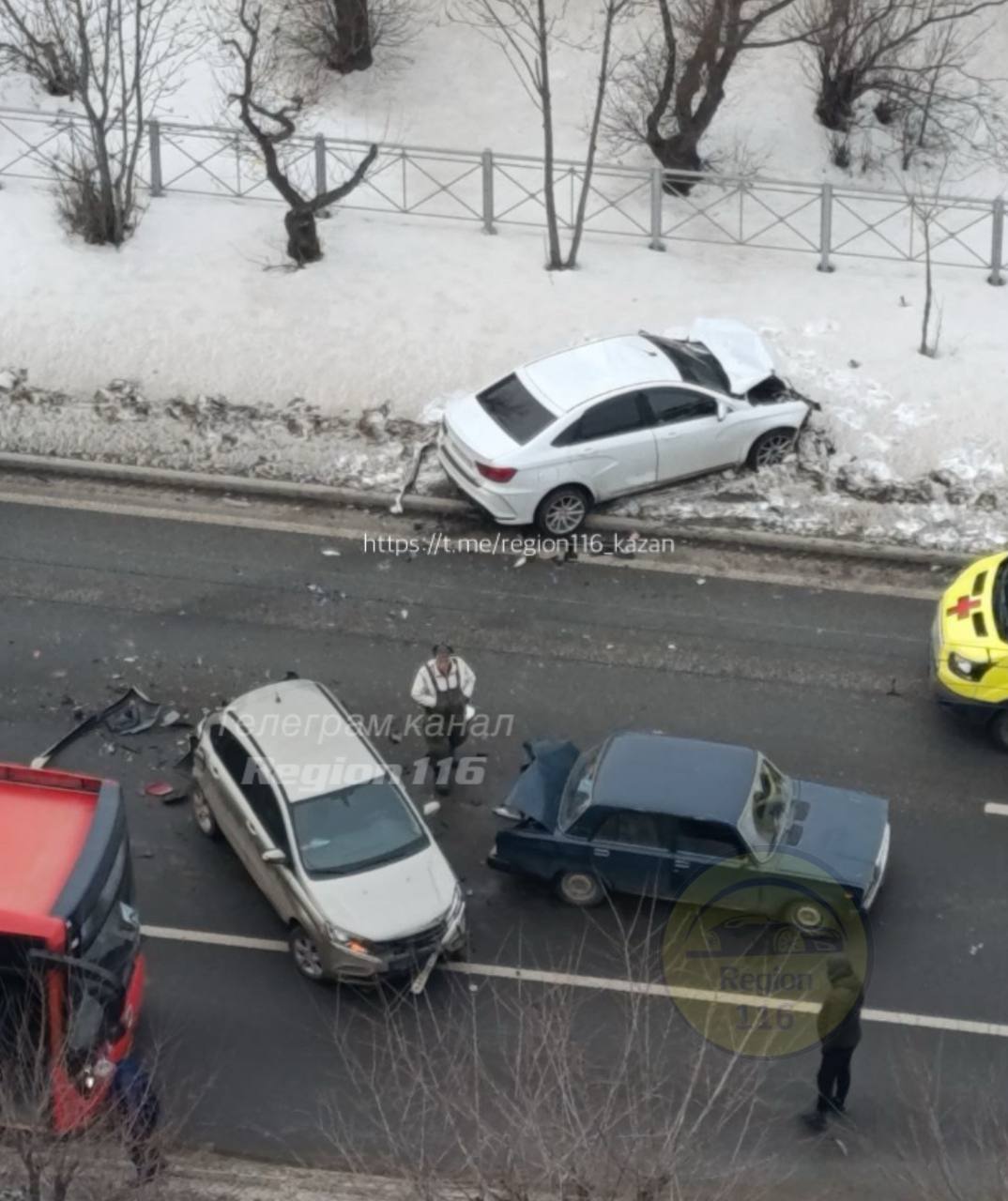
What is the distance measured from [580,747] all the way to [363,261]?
8436 mm

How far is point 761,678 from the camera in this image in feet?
53.9

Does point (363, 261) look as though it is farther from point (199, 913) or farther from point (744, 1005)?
point (744, 1005)

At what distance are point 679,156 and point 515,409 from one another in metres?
6.60

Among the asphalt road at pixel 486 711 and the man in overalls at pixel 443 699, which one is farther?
the man in overalls at pixel 443 699

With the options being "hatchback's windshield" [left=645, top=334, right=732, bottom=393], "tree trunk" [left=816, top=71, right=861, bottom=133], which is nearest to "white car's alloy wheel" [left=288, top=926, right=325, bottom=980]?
"hatchback's windshield" [left=645, top=334, right=732, bottom=393]

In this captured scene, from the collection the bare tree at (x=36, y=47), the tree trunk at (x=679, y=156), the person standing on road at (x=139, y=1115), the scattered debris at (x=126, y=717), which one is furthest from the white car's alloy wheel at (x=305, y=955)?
the bare tree at (x=36, y=47)

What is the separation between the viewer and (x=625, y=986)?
43.7 feet

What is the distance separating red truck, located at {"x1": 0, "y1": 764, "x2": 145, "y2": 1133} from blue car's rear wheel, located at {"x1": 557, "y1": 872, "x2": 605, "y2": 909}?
358 cm

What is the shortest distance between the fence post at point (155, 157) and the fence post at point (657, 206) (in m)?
6.26

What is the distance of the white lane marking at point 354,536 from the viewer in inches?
698

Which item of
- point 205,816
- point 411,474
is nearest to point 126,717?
point 205,816

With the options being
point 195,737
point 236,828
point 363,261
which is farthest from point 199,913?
point 363,261

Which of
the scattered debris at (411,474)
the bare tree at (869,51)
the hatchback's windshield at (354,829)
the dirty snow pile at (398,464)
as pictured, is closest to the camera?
the hatchback's windshield at (354,829)

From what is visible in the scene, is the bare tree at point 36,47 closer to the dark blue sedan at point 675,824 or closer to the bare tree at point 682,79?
the bare tree at point 682,79
